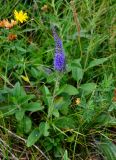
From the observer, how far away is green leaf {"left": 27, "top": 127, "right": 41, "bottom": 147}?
1578 mm

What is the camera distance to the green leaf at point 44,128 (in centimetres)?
157

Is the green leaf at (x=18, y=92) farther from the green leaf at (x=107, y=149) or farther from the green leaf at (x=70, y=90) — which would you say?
the green leaf at (x=107, y=149)

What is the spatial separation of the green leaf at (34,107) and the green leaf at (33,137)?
0.08 metres

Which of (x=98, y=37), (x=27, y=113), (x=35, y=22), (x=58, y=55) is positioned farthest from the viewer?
(x=35, y=22)

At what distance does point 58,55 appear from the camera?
1441 mm

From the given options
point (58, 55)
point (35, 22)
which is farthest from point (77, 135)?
point (35, 22)

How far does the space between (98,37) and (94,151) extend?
1.78 feet

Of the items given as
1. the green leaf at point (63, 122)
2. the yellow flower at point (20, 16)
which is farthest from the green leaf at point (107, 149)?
the yellow flower at point (20, 16)

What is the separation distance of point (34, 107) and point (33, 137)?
127mm

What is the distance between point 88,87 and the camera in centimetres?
175

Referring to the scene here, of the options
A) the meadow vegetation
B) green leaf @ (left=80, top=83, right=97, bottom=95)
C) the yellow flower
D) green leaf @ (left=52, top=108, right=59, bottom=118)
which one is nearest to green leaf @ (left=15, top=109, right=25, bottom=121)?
the meadow vegetation

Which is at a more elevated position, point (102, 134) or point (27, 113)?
point (27, 113)

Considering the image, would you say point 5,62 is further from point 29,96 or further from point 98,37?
point 98,37

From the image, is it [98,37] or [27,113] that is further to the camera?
[98,37]
